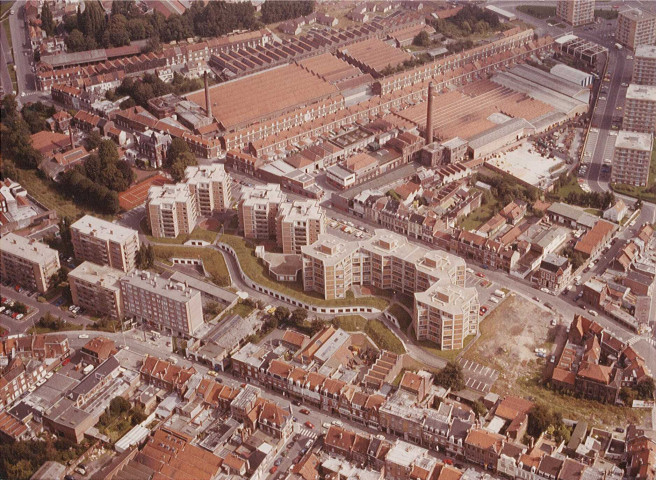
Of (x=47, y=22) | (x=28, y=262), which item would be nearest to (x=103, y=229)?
(x=28, y=262)

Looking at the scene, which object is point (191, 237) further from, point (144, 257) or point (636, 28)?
point (636, 28)

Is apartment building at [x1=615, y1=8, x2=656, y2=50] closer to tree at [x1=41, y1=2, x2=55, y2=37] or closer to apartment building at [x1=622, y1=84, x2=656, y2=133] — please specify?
apartment building at [x1=622, y1=84, x2=656, y2=133]

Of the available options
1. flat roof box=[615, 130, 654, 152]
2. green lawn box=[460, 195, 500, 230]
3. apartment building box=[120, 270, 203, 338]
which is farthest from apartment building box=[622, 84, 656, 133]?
apartment building box=[120, 270, 203, 338]

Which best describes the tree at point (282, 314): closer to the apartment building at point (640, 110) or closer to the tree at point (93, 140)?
the tree at point (93, 140)

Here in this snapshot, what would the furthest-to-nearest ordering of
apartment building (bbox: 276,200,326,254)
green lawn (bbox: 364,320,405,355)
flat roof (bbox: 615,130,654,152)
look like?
flat roof (bbox: 615,130,654,152) < apartment building (bbox: 276,200,326,254) < green lawn (bbox: 364,320,405,355)

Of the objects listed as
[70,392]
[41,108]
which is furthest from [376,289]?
[41,108]

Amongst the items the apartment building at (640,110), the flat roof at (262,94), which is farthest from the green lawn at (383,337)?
the apartment building at (640,110)

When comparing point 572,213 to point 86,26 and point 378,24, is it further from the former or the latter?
point 86,26

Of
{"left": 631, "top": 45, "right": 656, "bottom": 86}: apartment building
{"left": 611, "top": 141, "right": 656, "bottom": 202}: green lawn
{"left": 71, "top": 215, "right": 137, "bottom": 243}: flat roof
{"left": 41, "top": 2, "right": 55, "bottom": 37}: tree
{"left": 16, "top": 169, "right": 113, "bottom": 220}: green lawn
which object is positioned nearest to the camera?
{"left": 71, "top": 215, "right": 137, "bottom": 243}: flat roof
